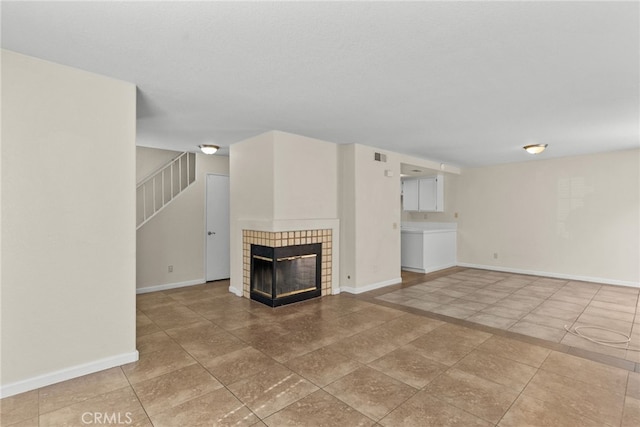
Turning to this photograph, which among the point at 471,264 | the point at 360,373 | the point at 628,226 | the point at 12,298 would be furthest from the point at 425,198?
the point at 12,298

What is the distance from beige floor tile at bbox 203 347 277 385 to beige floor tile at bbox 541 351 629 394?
7.88 ft

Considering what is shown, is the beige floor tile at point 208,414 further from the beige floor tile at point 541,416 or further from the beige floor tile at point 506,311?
the beige floor tile at point 506,311

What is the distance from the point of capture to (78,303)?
2.46 metres

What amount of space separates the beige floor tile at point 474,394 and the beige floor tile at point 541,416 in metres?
0.05

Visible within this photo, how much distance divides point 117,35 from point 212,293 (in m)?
3.95

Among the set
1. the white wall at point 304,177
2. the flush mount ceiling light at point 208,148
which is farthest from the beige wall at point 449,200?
the flush mount ceiling light at point 208,148

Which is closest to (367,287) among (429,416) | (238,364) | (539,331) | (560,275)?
(539,331)

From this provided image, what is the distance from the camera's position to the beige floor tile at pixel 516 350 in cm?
276

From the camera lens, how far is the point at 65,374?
2.38 metres

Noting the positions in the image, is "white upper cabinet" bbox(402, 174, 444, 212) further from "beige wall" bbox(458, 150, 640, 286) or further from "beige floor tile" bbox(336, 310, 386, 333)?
"beige floor tile" bbox(336, 310, 386, 333)

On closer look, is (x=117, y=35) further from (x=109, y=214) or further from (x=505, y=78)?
(x=505, y=78)

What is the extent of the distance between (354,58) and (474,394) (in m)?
2.59

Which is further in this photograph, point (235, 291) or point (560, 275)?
point (560, 275)

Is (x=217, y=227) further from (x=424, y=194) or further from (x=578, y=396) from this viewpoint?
(x=578, y=396)
